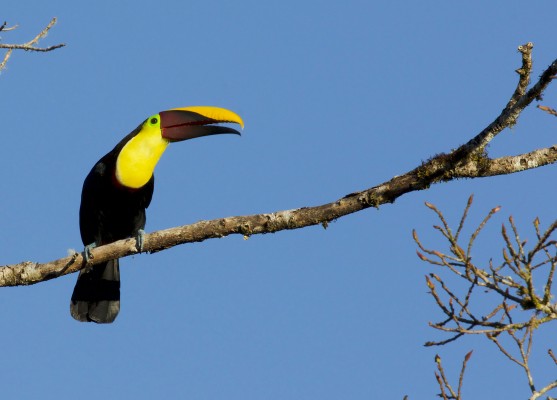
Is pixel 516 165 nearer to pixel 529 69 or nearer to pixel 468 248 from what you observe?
pixel 529 69

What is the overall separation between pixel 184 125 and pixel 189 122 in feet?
0.22

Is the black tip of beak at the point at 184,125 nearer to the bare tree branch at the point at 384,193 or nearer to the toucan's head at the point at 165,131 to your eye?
the toucan's head at the point at 165,131

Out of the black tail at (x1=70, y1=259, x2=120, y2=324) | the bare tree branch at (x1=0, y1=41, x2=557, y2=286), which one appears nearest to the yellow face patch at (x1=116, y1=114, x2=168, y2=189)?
the black tail at (x1=70, y1=259, x2=120, y2=324)

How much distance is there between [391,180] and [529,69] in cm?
134

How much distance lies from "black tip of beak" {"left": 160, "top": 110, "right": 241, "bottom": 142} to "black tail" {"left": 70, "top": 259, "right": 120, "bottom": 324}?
5.22ft

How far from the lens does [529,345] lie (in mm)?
4465

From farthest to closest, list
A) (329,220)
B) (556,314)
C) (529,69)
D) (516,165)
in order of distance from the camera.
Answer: (329,220) < (516,165) < (529,69) < (556,314)

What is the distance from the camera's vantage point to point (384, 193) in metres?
5.93

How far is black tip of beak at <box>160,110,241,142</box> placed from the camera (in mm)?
8992

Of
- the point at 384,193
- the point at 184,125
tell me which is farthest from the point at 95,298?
the point at 384,193

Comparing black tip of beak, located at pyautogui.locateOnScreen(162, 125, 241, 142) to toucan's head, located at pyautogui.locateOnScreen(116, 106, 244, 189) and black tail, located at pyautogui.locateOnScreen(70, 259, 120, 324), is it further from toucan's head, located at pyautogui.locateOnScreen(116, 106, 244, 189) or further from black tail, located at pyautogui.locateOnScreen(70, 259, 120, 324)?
black tail, located at pyautogui.locateOnScreen(70, 259, 120, 324)

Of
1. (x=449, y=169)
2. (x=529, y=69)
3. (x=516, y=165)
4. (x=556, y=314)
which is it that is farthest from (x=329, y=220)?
(x=556, y=314)

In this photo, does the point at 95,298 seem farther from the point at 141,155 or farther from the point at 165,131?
the point at 165,131

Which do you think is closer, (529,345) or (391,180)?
(529,345)
